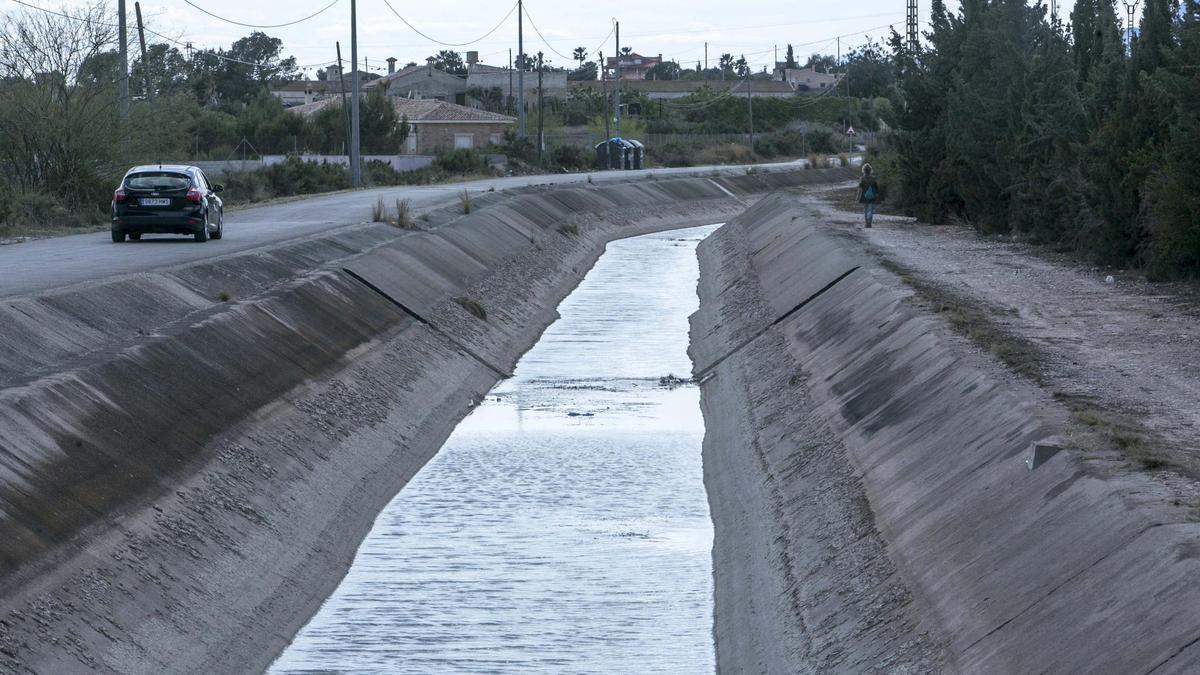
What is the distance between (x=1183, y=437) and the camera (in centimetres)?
1348

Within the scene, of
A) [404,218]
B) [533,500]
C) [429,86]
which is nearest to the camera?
[533,500]

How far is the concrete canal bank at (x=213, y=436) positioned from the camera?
1262cm

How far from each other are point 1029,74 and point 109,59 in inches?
1029

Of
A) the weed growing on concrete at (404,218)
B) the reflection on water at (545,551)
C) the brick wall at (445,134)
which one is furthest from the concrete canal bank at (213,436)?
the brick wall at (445,134)

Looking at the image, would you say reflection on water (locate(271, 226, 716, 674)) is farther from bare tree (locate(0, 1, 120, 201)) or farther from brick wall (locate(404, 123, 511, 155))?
brick wall (locate(404, 123, 511, 155))

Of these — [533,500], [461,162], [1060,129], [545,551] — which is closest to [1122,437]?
[545,551]

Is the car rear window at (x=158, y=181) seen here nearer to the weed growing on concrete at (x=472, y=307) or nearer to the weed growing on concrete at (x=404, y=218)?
the weed growing on concrete at (x=472, y=307)

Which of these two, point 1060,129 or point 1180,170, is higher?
point 1060,129

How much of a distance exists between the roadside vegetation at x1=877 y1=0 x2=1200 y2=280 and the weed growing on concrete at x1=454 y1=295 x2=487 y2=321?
490 inches

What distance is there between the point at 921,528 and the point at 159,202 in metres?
22.2

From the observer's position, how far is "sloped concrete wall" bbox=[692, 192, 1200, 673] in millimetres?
9469

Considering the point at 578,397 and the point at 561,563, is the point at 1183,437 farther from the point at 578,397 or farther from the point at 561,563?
the point at 578,397

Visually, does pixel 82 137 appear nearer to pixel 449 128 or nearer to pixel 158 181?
pixel 158 181

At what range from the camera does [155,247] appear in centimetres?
3130
